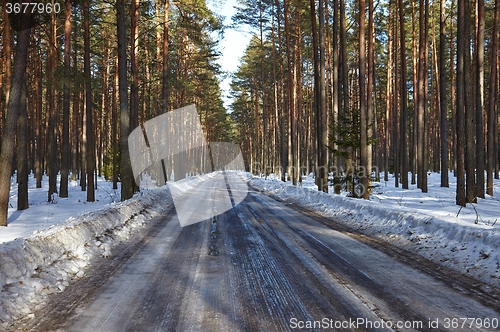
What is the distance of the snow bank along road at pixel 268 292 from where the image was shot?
3.71 m

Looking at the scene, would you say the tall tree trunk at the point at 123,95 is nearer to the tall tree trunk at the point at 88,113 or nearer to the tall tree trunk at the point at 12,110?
the tall tree trunk at the point at 88,113

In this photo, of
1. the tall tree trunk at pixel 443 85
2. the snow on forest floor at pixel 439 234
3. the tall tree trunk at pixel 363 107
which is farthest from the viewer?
the tall tree trunk at pixel 443 85

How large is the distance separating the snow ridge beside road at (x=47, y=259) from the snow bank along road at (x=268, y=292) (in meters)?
0.22

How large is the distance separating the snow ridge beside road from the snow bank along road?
224 mm

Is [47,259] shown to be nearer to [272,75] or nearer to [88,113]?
[88,113]

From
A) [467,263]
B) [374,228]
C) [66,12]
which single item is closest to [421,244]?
[467,263]

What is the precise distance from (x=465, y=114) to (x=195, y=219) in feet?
34.4

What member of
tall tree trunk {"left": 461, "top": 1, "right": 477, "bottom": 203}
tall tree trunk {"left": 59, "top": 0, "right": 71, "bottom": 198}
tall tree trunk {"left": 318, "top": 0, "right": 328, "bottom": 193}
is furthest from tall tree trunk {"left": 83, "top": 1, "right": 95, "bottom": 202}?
tall tree trunk {"left": 461, "top": 1, "right": 477, "bottom": 203}

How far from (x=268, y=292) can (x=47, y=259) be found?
3.55m

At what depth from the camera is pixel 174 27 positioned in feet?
84.7

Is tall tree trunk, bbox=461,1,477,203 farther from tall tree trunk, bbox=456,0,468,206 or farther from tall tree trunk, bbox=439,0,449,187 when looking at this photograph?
tall tree trunk, bbox=439,0,449,187

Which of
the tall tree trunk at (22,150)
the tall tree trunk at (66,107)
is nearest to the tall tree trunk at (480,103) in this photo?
the tall tree trunk at (66,107)

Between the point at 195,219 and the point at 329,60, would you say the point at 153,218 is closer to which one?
the point at 195,219

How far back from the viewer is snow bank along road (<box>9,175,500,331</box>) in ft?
12.2
